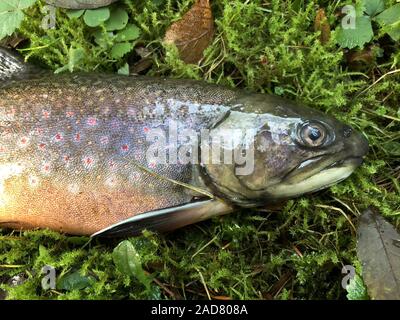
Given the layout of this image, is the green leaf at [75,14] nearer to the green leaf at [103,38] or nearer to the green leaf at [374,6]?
the green leaf at [103,38]

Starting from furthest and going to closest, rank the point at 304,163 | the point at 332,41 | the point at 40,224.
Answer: the point at 332,41, the point at 40,224, the point at 304,163

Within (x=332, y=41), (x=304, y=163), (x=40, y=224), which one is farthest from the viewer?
(x=332, y=41)

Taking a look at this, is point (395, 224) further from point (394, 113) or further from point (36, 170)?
point (36, 170)

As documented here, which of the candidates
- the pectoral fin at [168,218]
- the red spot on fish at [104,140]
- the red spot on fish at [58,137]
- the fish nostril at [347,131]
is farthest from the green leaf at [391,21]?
the red spot on fish at [58,137]

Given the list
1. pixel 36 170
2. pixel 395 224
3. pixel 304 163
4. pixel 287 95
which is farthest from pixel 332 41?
pixel 36 170

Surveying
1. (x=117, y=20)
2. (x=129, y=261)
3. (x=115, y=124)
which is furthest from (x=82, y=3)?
(x=129, y=261)

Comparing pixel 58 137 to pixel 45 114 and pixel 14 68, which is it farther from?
pixel 14 68
